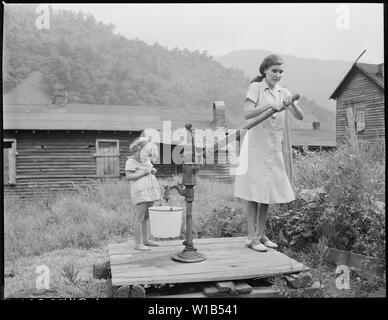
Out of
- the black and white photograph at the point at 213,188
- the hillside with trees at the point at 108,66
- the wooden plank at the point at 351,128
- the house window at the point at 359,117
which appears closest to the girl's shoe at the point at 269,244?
the black and white photograph at the point at 213,188

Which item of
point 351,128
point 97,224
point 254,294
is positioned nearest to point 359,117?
point 351,128

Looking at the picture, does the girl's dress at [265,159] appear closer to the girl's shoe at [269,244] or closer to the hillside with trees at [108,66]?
the girl's shoe at [269,244]

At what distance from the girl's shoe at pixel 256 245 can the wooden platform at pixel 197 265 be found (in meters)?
0.03

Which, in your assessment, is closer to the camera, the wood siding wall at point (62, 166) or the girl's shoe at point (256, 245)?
the girl's shoe at point (256, 245)

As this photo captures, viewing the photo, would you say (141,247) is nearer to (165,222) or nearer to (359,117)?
(165,222)

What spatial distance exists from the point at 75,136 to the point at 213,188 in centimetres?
230

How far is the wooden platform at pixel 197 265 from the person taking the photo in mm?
2115

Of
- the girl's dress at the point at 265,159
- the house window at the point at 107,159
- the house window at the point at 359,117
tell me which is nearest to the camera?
the girl's dress at the point at 265,159

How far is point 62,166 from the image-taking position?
5344 mm

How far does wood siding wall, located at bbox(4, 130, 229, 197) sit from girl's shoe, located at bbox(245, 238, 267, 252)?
814 millimetres

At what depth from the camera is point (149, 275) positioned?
212 centimetres

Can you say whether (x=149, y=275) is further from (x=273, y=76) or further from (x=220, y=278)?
(x=273, y=76)

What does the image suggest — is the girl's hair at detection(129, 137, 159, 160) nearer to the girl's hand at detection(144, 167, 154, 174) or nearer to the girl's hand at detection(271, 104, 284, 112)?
the girl's hand at detection(144, 167, 154, 174)

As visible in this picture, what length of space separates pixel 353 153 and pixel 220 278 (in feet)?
6.19
